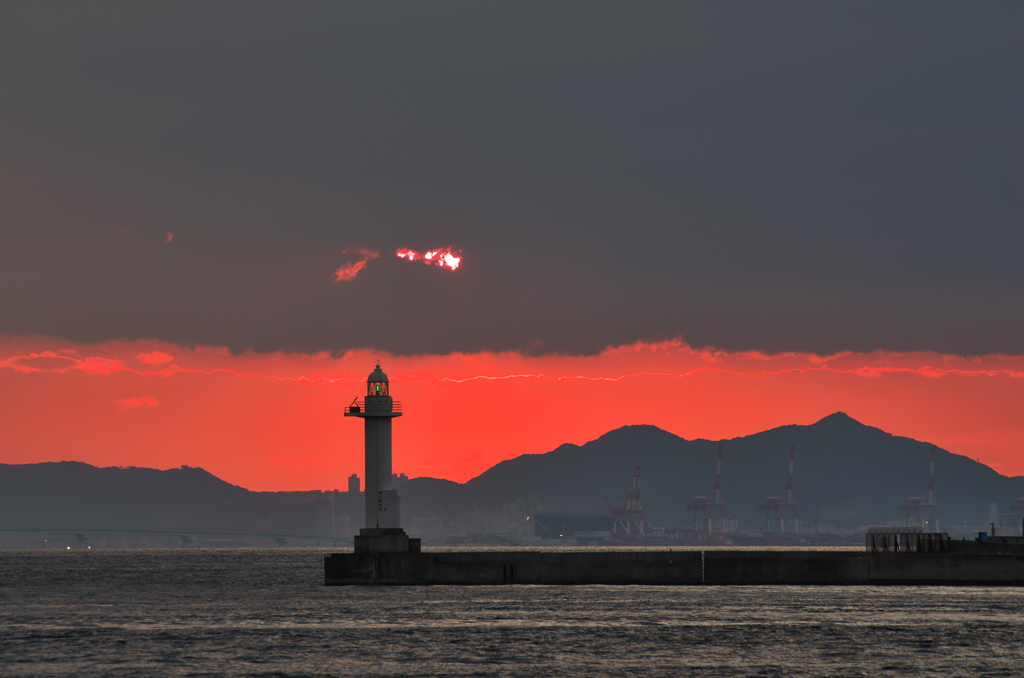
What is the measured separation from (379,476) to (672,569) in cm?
2116

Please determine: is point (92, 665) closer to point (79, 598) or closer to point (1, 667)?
point (1, 667)

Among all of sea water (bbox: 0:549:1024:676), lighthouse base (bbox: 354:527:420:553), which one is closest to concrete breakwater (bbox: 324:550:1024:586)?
lighthouse base (bbox: 354:527:420:553)

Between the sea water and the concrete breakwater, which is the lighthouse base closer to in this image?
the concrete breakwater

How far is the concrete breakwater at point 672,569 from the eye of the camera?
80.4 meters

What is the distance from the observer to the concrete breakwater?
80.4 metres

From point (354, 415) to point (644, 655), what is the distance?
37.7 m

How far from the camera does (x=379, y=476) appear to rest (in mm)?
86250

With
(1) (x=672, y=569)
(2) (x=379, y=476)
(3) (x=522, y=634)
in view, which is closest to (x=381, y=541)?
(2) (x=379, y=476)

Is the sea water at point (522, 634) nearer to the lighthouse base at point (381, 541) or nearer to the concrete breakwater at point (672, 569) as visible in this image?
the concrete breakwater at point (672, 569)

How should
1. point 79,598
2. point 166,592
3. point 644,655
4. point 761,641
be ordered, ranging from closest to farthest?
point 644,655 → point 761,641 → point 79,598 → point 166,592

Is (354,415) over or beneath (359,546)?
over

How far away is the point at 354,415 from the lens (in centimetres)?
8819

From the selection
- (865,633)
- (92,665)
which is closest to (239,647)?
(92,665)

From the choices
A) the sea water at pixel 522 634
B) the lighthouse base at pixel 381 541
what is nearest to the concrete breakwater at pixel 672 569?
the lighthouse base at pixel 381 541
